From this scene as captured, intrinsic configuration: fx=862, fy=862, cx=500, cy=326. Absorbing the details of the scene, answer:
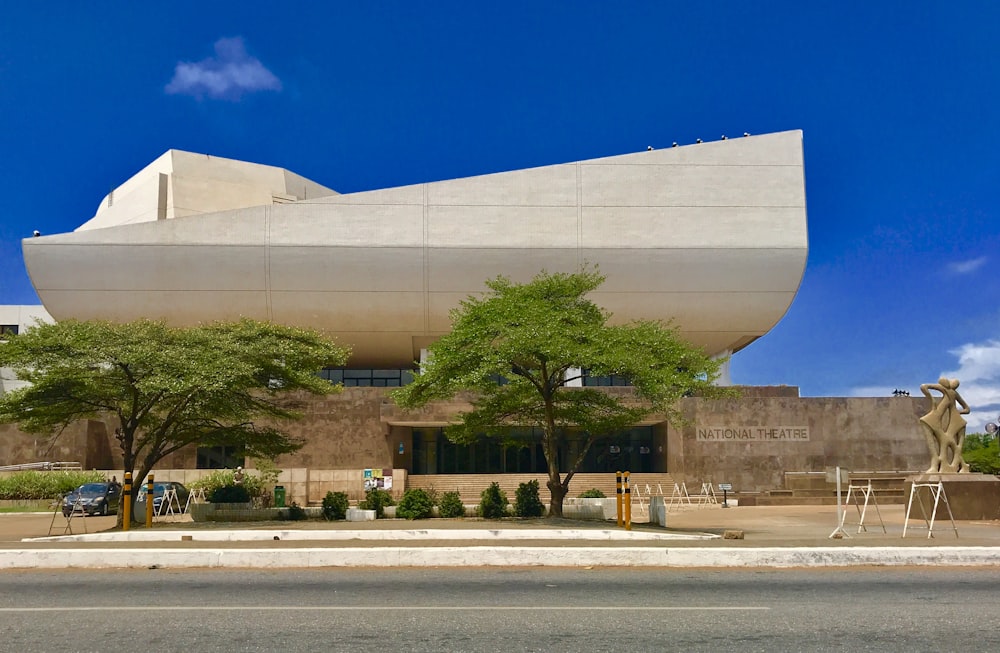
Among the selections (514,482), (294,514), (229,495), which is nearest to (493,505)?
(294,514)

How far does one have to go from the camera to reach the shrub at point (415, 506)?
24.2m

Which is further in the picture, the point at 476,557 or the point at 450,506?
the point at 450,506

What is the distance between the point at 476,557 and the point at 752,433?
30.5 metres

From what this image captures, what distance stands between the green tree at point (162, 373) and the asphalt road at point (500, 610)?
407 inches

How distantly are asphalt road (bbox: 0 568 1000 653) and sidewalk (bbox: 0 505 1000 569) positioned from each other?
42 cm

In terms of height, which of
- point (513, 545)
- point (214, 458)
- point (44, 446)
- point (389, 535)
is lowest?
point (389, 535)

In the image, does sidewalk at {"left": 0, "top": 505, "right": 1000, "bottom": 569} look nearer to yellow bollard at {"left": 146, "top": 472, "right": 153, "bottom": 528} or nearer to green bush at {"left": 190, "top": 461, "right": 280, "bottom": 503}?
yellow bollard at {"left": 146, "top": 472, "right": 153, "bottom": 528}

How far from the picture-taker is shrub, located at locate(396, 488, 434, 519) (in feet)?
79.3

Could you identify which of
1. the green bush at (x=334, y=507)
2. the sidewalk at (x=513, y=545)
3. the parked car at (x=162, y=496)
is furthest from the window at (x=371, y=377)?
the green bush at (x=334, y=507)

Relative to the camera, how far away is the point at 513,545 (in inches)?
601

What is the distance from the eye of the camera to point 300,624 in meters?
7.97

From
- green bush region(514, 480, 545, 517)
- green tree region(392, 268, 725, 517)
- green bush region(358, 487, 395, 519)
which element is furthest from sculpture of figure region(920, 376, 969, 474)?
green bush region(358, 487, 395, 519)

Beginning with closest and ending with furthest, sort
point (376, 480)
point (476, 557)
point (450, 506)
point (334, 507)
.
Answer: point (476, 557) < point (450, 506) < point (334, 507) < point (376, 480)

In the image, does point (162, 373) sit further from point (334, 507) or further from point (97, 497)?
point (97, 497)
